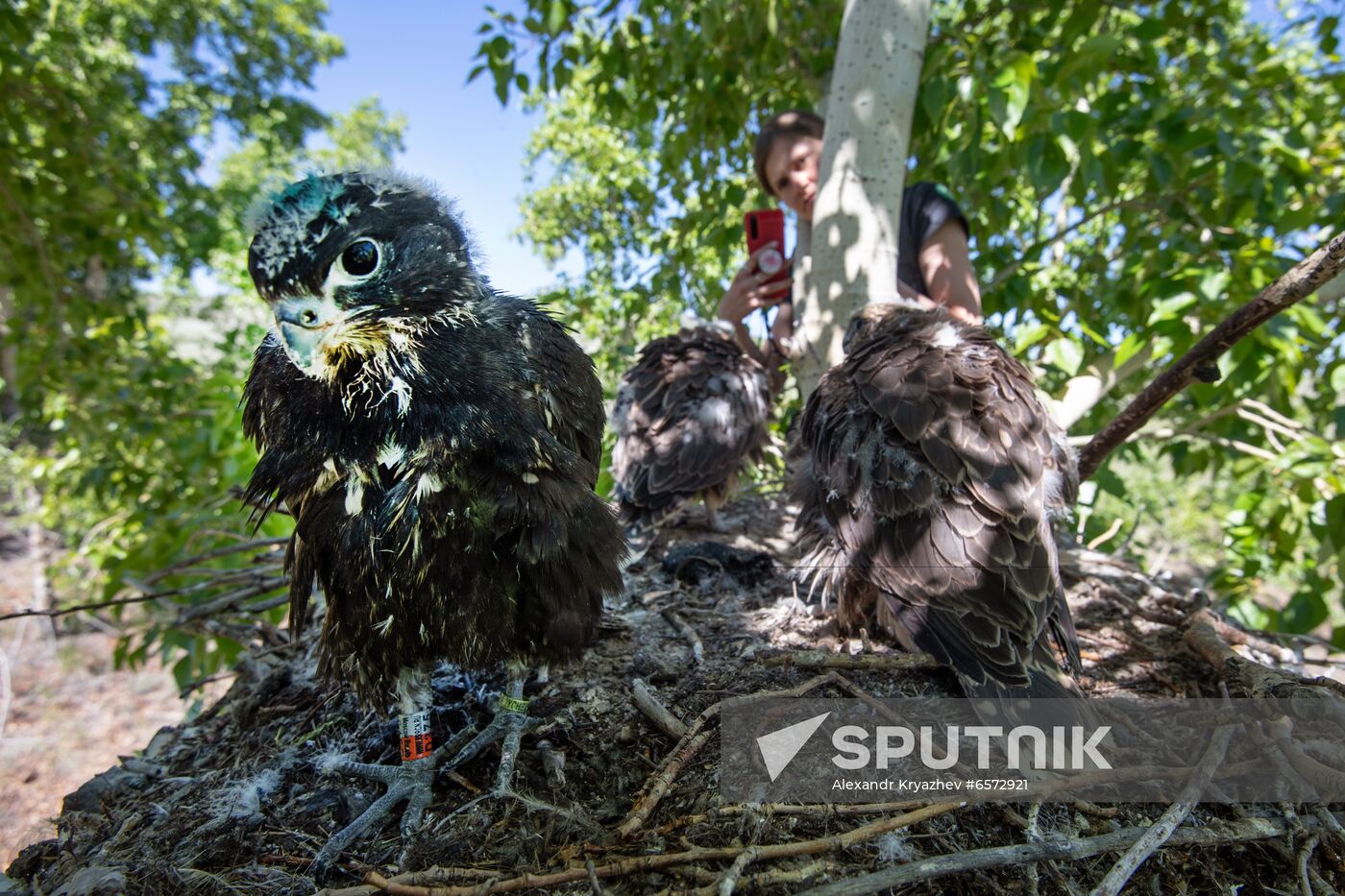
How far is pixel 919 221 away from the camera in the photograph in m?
3.61

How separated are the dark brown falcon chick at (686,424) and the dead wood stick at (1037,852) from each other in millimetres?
2714

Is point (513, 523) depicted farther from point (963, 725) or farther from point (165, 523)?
point (165, 523)

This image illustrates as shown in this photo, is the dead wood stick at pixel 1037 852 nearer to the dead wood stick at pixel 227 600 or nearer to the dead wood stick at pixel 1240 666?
the dead wood stick at pixel 1240 666

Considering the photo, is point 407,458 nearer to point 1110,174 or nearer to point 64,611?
point 64,611

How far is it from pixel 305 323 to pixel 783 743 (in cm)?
161

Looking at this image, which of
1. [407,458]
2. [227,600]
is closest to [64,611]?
[227,600]

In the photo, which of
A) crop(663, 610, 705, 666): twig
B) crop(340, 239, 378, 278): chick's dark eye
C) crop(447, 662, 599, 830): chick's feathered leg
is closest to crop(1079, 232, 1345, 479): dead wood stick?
crop(663, 610, 705, 666): twig

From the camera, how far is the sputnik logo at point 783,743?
69.3 inches

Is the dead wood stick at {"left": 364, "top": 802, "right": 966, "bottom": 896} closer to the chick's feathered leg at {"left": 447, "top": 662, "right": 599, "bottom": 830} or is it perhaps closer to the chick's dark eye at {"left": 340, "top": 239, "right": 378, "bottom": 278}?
the chick's feathered leg at {"left": 447, "top": 662, "right": 599, "bottom": 830}

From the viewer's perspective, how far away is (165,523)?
3.97 metres

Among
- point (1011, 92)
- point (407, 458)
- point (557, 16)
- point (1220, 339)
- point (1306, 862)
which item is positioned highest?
point (557, 16)

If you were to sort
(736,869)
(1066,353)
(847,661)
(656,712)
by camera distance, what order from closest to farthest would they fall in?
(736,869) → (656,712) → (847,661) → (1066,353)

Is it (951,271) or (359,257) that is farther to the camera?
(951,271)

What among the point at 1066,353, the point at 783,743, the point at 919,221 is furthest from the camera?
the point at 919,221
